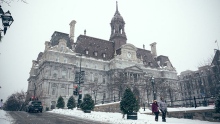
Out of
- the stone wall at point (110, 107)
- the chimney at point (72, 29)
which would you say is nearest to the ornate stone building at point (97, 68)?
the chimney at point (72, 29)

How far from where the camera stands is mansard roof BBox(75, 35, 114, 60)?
54500 mm

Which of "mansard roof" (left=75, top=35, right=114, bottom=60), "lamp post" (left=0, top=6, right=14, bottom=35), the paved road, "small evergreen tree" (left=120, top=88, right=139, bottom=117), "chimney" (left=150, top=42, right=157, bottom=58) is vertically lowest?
the paved road

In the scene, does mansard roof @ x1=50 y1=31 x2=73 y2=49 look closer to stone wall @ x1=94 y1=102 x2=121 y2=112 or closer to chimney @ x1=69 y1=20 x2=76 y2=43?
chimney @ x1=69 y1=20 x2=76 y2=43

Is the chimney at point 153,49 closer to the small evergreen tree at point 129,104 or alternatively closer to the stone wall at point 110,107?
the stone wall at point 110,107

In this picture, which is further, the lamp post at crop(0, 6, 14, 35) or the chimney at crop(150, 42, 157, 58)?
the chimney at crop(150, 42, 157, 58)

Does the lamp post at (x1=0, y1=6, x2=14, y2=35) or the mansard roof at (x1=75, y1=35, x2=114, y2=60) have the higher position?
the mansard roof at (x1=75, y1=35, x2=114, y2=60)

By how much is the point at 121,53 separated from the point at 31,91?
35.7m

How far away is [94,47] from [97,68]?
7992 mm

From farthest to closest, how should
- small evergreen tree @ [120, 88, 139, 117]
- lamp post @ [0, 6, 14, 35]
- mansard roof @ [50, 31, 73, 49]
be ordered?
mansard roof @ [50, 31, 73, 49]
small evergreen tree @ [120, 88, 139, 117]
lamp post @ [0, 6, 14, 35]

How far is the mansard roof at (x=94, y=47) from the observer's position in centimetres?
5450

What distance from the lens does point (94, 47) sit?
57875mm

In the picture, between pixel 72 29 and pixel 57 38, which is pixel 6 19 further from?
pixel 72 29

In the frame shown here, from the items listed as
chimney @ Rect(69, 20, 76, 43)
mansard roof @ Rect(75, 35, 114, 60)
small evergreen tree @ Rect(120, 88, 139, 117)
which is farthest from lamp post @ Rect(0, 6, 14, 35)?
chimney @ Rect(69, 20, 76, 43)

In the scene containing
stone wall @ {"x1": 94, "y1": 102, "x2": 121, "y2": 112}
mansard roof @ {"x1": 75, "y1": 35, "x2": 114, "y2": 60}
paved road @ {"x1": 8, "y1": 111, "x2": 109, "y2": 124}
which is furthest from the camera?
mansard roof @ {"x1": 75, "y1": 35, "x2": 114, "y2": 60}
